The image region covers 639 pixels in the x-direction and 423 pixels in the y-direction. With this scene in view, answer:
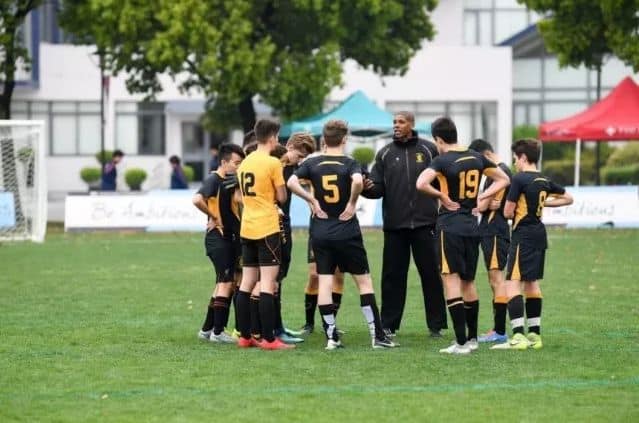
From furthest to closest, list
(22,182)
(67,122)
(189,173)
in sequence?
(67,122) < (189,173) < (22,182)

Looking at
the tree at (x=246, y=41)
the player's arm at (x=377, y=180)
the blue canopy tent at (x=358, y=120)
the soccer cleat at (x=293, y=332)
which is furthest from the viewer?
the tree at (x=246, y=41)

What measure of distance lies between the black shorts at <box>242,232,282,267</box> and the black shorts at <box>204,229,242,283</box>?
2.07ft

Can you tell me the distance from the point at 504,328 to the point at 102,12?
87.6 feet

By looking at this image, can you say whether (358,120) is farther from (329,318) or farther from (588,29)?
(329,318)

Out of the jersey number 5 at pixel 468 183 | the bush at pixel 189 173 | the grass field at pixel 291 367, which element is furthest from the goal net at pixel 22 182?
the bush at pixel 189 173

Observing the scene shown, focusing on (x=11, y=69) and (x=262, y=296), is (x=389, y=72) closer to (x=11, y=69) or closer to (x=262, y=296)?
(x=11, y=69)

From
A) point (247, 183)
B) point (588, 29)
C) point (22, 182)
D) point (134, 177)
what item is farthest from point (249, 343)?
point (134, 177)

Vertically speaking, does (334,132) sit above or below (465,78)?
below

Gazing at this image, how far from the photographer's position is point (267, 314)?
13289mm

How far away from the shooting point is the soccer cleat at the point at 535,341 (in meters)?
13.1

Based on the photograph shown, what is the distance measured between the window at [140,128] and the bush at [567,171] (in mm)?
16789

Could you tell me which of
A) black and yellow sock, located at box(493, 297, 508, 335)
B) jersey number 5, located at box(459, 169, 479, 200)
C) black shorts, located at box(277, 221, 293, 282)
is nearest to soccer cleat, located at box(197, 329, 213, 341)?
black shorts, located at box(277, 221, 293, 282)

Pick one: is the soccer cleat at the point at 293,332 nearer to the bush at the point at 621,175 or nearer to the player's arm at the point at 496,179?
the player's arm at the point at 496,179

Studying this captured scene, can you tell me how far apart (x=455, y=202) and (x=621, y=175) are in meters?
37.3
